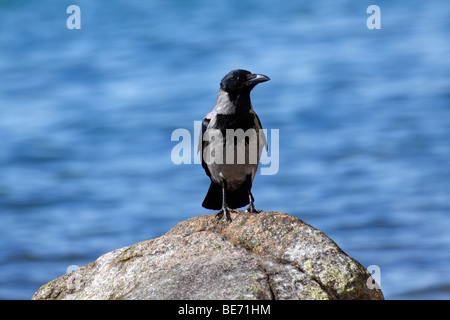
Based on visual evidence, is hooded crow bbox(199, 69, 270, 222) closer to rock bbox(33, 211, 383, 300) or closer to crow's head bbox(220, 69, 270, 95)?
crow's head bbox(220, 69, 270, 95)

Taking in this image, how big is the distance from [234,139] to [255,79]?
0.71m

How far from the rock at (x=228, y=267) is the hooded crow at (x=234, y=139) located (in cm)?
75

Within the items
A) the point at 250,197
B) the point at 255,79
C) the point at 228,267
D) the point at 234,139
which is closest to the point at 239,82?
the point at 255,79

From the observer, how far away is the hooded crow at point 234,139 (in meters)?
6.31

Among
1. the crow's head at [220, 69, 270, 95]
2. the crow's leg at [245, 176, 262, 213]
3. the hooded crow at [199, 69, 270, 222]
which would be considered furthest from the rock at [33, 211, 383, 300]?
the crow's head at [220, 69, 270, 95]

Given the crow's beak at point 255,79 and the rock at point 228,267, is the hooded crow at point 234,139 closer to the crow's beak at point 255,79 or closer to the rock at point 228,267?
the crow's beak at point 255,79

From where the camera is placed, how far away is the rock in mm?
4688

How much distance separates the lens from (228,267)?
485cm

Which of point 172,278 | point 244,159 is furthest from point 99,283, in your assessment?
point 244,159

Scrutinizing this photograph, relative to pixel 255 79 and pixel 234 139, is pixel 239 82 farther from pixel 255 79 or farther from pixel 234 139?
pixel 234 139

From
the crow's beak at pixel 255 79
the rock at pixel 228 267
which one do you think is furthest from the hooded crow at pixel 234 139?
the rock at pixel 228 267

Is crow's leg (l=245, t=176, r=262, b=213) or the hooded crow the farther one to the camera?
the hooded crow

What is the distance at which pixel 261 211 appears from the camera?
586 centimetres
